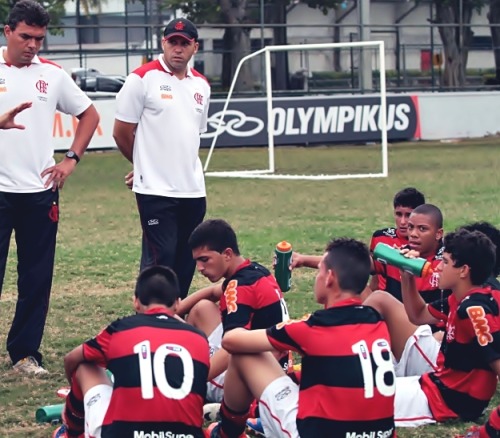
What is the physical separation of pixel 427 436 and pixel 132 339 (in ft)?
5.64

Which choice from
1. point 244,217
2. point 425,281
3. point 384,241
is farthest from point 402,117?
point 425,281

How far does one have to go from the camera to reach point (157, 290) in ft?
15.5

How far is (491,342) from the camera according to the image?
5.23 m

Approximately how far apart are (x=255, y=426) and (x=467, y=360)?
109cm

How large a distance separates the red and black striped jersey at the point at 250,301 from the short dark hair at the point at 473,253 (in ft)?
2.93

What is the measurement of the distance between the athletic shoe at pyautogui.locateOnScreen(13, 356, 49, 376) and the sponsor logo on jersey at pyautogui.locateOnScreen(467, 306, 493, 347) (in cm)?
274

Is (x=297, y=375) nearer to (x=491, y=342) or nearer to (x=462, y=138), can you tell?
(x=491, y=342)

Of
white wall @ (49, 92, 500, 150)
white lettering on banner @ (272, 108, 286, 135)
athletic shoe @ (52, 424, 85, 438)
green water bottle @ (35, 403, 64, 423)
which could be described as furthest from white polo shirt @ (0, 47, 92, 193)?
white wall @ (49, 92, 500, 150)

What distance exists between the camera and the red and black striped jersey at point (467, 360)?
17.2ft

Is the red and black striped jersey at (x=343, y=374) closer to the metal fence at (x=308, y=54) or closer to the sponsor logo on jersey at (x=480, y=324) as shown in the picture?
the sponsor logo on jersey at (x=480, y=324)

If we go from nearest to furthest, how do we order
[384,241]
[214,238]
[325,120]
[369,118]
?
1. [214,238]
2. [384,241]
3. [325,120]
4. [369,118]

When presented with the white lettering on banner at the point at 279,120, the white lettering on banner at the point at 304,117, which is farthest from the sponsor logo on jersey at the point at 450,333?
the white lettering on banner at the point at 304,117

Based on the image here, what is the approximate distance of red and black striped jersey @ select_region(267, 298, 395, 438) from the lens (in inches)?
178

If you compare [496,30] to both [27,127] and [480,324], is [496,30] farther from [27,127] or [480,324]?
[480,324]
